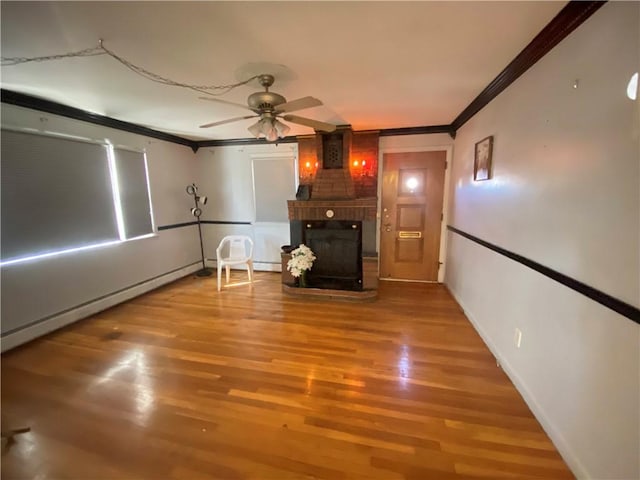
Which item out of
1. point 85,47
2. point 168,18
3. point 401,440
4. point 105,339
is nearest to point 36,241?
point 105,339

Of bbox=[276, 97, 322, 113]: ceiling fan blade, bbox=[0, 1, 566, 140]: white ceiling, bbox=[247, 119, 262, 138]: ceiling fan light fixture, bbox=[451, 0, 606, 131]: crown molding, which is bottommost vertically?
bbox=[247, 119, 262, 138]: ceiling fan light fixture

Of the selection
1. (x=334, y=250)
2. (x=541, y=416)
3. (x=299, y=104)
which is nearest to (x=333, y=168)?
(x=334, y=250)

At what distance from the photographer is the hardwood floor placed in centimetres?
137

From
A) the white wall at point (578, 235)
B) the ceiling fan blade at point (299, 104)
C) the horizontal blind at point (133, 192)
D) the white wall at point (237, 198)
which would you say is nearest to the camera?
the white wall at point (578, 235)

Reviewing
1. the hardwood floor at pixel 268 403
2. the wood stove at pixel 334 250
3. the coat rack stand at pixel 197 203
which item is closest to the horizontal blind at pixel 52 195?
the hardwood floor at pixel 268 403

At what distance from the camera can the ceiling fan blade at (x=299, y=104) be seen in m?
1.79

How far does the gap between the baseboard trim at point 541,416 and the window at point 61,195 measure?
14.1 ft

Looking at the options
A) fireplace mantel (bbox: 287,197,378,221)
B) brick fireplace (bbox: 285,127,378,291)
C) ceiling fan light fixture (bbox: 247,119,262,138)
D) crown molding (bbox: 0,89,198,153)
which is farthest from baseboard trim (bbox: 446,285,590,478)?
crown molding (bbox: 0,89,198,153)

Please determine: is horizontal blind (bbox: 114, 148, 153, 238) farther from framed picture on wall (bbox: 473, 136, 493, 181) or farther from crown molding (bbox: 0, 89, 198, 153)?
framed picture on wall (bbox: 473, 136, 493, 181)

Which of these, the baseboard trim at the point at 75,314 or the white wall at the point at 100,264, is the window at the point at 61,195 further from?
the baseboard trim at the point at 75,314

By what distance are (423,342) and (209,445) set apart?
6.17 ft

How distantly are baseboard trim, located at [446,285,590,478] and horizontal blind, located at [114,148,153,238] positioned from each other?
4.38 meters

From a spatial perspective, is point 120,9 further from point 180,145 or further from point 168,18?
point 180,145

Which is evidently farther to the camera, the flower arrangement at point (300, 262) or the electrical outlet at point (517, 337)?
the flower arrangement at point (300, 262)
